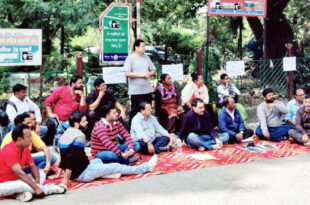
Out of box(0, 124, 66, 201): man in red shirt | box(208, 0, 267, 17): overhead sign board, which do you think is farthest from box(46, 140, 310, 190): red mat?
box(208, 0, 267, 17): overhead sign board

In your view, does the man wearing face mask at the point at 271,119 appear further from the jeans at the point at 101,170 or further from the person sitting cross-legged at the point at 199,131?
the jeans at the point at 101,170

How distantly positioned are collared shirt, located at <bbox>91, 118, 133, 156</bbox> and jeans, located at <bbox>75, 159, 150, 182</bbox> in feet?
1.35

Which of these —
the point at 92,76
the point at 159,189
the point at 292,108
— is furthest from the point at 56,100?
the point at 292,108

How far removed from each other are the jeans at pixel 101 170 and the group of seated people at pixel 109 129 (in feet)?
0.04

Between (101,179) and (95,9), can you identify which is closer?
(101,179)

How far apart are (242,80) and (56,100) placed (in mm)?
4847

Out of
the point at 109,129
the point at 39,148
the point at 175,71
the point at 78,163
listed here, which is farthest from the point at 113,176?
the point at 175,71

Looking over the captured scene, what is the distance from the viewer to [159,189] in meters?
5.25

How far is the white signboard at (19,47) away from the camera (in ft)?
24.0

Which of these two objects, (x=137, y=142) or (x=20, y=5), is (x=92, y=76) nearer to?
(x=137, y=142)

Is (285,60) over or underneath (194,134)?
over

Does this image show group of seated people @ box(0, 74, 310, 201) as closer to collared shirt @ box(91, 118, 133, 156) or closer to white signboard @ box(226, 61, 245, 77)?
collared shirt @ box(91, 118, 133, 156)

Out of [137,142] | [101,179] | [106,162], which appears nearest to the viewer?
[101,179]

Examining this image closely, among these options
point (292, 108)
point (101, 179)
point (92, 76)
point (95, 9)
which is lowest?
point (101, 179)
